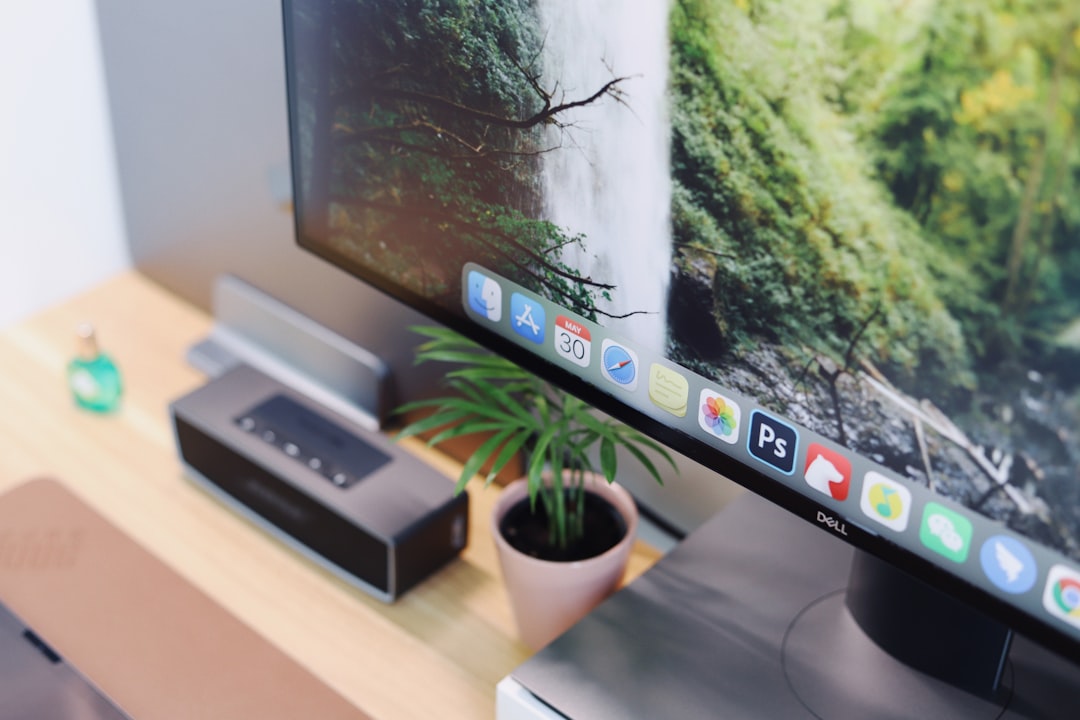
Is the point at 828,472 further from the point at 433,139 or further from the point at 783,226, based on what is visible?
the point at 433,139

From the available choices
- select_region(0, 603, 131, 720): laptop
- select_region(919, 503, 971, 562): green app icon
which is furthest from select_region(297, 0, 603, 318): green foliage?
select_region(0, 603, 131, 720): laptop

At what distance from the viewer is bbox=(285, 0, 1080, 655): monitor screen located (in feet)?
1.69

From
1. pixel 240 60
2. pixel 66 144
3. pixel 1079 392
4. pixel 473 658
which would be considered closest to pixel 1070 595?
pixel 1079 392

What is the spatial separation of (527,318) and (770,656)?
0.87 ft

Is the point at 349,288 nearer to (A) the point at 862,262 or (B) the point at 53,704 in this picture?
(B) the point at 53,704

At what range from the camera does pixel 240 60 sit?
41.9 inches

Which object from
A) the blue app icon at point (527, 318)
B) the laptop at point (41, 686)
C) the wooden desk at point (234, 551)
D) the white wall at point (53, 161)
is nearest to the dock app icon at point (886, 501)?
the blue app icon at point (527, 318)

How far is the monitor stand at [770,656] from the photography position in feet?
2.39

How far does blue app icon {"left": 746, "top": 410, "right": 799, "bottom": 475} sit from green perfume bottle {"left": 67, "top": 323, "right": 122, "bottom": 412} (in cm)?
67

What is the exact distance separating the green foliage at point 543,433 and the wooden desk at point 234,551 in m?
0.11

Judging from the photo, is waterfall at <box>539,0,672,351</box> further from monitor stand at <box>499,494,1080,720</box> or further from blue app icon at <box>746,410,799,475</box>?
monitor stand at <box>499,494,1080,720</box>

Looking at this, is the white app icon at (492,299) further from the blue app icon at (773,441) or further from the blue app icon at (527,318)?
the blue app icon at (773,441)

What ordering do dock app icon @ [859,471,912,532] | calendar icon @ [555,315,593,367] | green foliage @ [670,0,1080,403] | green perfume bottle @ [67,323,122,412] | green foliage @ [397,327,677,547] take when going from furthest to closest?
1. green perfume bottle @ [67,323,122,412]
2. green foliage @ [397,327,677,547]
3. calendar icon @ [555,315,593,367]
4. dock app icon @ [859,471,912,532]
5. green foliage @ [670,0,1080,403]

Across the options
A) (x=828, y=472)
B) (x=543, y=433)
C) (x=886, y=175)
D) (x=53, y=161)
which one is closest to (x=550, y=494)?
(x=543, y=433)
